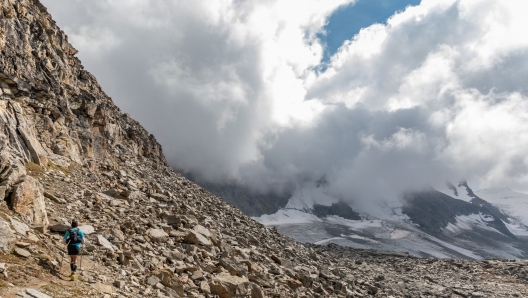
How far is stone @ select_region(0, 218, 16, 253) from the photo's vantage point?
406 inches

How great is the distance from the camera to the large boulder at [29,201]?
1310cm

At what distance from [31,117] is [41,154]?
4589 mm

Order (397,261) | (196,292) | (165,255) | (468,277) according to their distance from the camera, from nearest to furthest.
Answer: (196,292), (165,255), (468,277), (397,261)

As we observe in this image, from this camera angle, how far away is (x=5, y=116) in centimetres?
2031

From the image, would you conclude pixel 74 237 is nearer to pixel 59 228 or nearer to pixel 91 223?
pixel 59 228

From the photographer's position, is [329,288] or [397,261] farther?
[397,261]

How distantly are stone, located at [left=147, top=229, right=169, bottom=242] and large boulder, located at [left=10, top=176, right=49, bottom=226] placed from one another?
4.75 m

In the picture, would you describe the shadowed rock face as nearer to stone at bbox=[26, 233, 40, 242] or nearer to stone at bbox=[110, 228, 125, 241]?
stone at bbox=[26, 233, 40, 242]

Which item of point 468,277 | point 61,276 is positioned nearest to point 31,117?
point 61,276

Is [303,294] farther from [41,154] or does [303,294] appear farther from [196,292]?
[41,154]

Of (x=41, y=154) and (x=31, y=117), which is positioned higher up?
(x=31, y=117)

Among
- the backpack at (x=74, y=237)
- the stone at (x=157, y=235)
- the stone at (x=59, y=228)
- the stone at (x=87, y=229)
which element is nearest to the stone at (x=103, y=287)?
the backpack at (x=74, y=237)

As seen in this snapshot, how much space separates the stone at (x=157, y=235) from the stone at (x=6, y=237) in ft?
23.0

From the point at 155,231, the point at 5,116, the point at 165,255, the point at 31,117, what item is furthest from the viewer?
the point at 31,117
